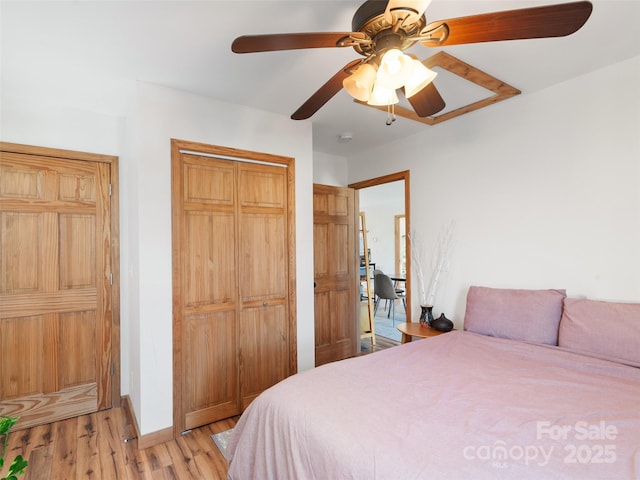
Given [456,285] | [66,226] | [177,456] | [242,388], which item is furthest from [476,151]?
[66,226]

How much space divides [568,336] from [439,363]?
861 millimetres

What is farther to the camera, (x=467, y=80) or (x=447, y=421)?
(x=467, y=80)

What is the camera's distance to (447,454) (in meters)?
1.02

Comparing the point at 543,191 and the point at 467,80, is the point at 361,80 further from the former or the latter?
the point at 543,191

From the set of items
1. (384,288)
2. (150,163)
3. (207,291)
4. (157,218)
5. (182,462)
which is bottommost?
(182,462)

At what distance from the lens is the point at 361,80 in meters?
1.38

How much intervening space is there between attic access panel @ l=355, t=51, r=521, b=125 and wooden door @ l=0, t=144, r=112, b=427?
7.97 feet

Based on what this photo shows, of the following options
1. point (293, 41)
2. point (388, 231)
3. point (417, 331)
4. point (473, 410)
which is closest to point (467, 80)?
point (293, 41)

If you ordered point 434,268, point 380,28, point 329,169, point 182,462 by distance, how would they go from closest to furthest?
point 380,28
point 182,462
point 434,268
point 329,169

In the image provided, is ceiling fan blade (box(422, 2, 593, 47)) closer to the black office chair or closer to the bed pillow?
the bed pillow

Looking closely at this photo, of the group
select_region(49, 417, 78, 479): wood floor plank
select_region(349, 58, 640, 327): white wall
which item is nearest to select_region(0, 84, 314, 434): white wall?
select_region(49, 417, 78, 479): wood floor plank

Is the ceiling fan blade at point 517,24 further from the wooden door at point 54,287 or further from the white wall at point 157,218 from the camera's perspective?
the wooden door at point 54,287

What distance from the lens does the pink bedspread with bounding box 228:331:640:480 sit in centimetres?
99

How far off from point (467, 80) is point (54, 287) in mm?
3479
